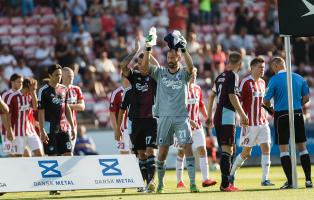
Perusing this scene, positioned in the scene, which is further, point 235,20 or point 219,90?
point 235,20

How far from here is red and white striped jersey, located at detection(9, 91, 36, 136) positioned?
815 inches

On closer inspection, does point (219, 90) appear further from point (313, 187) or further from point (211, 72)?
point (211, 72)

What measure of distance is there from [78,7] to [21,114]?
53.1ft

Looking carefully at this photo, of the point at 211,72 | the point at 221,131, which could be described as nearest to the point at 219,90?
the point at 221,131

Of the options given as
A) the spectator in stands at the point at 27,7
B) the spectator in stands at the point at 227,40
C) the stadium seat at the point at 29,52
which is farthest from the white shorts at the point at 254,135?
the spectator in stands at the point at 27,7

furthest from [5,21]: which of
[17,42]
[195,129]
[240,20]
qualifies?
[195,129]

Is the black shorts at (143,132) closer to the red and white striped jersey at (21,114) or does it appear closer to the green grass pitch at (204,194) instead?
the green grass pitch at (204,194)

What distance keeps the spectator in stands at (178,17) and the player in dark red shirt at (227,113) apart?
58.6 feet

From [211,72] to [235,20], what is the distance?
14.2 ft

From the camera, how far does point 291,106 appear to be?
1738cm

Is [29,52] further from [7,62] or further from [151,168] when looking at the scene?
[151,168]

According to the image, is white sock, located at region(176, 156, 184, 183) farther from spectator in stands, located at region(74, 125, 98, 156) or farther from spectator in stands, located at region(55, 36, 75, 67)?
spectator in stands, located at region(55, 36, 75, 67)

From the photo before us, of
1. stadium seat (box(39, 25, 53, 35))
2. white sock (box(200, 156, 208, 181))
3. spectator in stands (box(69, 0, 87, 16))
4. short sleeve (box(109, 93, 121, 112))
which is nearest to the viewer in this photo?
white sock (box(200, 156, 208, 181))

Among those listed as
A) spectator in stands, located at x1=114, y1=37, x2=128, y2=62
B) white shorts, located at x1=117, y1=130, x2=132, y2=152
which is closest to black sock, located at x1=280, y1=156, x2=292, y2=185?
white shorts, located at x1=117, y1=130, x2=132, y2=152
